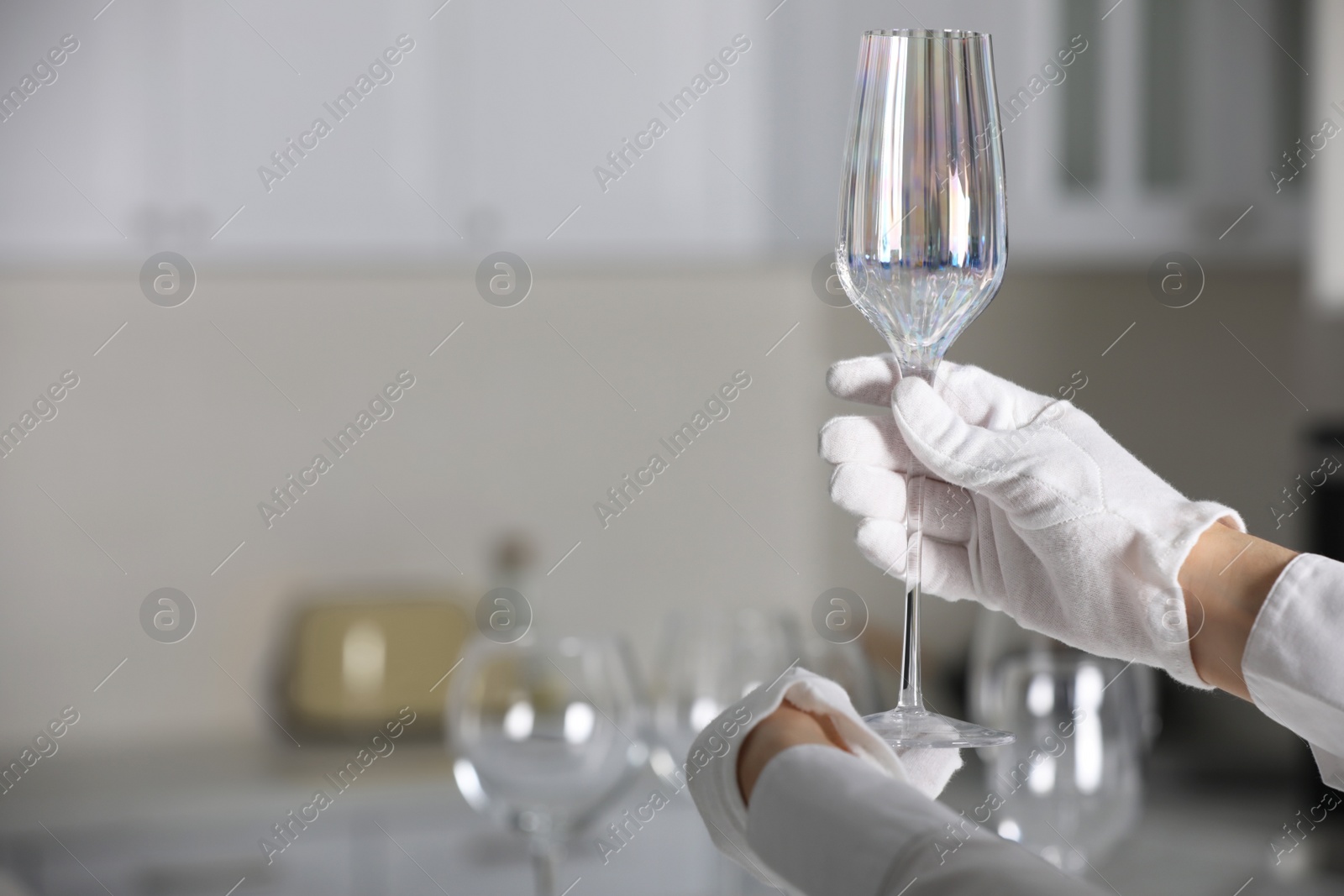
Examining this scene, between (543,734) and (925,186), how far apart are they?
416mm

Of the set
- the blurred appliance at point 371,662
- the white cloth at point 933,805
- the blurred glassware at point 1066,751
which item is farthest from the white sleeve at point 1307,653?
the blurred appliance at point 371,662

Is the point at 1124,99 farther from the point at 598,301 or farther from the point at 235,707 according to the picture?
the point at 235,707

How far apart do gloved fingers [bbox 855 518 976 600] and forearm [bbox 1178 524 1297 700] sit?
0.10 m

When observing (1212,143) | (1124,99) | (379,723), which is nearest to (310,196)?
(379,723)

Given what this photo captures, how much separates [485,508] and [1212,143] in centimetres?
133

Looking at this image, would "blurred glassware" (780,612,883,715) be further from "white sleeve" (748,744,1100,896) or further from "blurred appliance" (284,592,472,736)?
"blurred appliance" (284,592,472,736)

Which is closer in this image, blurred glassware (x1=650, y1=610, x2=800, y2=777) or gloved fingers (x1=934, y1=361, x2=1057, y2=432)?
gloved fingers (x1=934, y1=361, x2=1057, y2=432)

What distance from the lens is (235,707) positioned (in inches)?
88.2

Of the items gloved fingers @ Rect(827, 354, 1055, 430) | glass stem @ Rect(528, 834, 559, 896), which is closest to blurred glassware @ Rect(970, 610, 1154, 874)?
gloved fingers @ Rect(827, 354, 1055, 430)

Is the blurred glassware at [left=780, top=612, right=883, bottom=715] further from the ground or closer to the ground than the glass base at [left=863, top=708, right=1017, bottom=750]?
closer to the ground

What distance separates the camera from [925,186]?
0.57 meters

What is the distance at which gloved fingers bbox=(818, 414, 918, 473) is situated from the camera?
0.63 m

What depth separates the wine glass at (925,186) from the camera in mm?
570

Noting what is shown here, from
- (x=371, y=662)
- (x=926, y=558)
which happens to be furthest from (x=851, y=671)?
(x=371, y=662)
